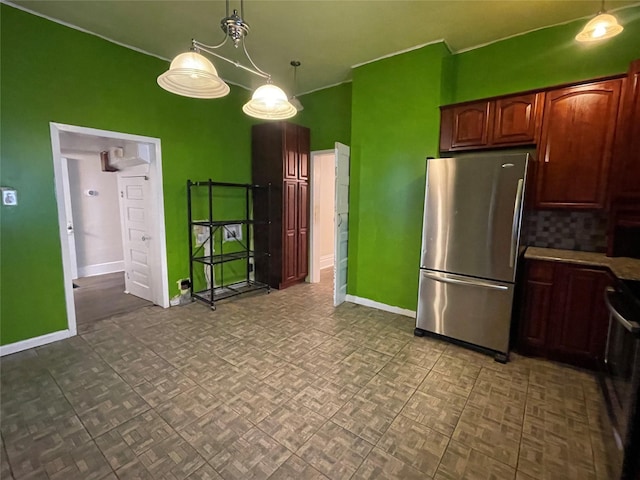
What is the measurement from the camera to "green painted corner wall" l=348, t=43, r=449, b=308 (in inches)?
126

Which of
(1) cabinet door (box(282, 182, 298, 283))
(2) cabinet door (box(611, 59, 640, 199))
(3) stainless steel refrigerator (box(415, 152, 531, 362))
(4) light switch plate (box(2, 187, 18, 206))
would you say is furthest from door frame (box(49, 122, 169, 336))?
(2) cabinet door (box(611, 59, 640, 199))

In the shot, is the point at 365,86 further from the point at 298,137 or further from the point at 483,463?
the point at 483,463

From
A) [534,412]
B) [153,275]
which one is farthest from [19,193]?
[534,412]

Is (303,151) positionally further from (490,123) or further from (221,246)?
(490,123)

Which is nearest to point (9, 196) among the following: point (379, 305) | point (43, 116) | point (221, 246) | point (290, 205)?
point (43, 116)

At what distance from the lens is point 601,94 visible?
2.43 metres

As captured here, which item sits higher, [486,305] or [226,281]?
[486,305]

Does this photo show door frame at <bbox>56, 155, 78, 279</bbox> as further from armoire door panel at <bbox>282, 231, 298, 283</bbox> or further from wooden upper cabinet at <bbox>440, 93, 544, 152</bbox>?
wooden upper cabinet at <bbox>440, 93, 544, 152</bbox>

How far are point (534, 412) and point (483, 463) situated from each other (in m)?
0.67

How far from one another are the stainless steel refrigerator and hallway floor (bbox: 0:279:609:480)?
0.28 m

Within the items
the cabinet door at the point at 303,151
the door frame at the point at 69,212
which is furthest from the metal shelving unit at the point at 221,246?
the door frame at the point at 69,212

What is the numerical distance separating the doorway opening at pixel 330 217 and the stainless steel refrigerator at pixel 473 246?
3.90 ft

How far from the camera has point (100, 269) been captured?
5652 mm

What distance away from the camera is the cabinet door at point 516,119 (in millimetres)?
2691
